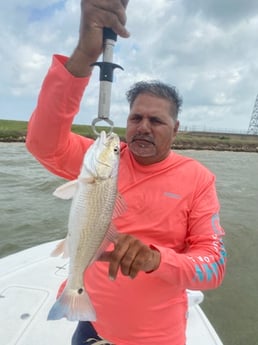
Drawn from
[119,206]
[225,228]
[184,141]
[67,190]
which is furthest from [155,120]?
[184,141]

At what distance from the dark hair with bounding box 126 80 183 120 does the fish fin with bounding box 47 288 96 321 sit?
4.26 feet

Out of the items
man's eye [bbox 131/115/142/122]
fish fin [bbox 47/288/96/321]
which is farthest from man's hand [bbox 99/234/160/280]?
man's eye [bbox 131/115/142/122]

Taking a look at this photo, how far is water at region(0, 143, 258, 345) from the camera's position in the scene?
6.44 meters

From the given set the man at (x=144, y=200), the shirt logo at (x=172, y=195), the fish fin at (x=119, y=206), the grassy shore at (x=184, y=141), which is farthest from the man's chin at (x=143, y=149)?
the grassy shore at (x=184, y=141)

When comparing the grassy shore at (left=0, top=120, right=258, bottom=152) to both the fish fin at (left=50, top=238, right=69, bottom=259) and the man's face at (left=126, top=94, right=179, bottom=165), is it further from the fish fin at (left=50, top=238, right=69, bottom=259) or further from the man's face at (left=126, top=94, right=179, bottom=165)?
the fish fin at (left=50, top=238, right=69, bottom=259)

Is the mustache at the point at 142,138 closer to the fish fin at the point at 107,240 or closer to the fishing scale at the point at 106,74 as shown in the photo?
the fishing scale at the point at 106,74

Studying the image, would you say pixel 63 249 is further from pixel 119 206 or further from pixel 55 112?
pixel 55 112

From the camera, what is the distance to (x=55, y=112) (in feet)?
6.38

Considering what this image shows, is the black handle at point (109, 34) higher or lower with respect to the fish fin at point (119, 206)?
higher

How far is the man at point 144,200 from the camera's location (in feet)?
6.08

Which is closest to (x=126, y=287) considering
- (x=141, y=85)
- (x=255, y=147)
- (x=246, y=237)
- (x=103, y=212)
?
(x=103, y=212)

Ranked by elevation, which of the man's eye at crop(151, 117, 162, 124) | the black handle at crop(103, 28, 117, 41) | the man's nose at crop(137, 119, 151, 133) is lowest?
the man's nose at crop(137, 119, 151, 133)

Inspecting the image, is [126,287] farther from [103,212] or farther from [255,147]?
[255,147]

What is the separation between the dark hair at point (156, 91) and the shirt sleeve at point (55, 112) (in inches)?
20.2
